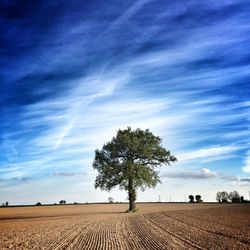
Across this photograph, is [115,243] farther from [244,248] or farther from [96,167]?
[96,167]

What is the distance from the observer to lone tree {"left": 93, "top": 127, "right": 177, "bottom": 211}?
218 feet

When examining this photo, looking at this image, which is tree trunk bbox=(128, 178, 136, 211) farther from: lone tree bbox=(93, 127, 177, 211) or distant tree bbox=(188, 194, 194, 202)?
distant tree bbox=(188, 194, 194, 202)

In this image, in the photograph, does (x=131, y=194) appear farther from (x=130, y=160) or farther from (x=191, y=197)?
(x=191, y=197)

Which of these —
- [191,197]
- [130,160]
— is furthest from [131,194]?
[191,197]

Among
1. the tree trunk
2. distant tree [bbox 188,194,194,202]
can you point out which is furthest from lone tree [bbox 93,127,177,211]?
distant tree [bbox 188,194,194,202]

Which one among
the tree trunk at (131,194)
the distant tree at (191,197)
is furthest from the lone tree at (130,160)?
the distant tree at (191,197)

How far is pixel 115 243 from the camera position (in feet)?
69.7

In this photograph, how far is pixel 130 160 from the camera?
67.6 m

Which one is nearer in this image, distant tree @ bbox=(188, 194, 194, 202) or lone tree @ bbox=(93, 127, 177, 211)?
lone tree @ bbox=(93, 127, 177, 211)

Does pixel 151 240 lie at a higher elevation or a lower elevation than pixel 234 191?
lower

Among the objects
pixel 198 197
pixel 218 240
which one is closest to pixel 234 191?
pixel 198 197

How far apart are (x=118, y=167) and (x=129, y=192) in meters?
4.64

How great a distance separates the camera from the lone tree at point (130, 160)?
6631 centimetres

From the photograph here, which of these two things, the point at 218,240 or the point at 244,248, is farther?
the point at 218,240
